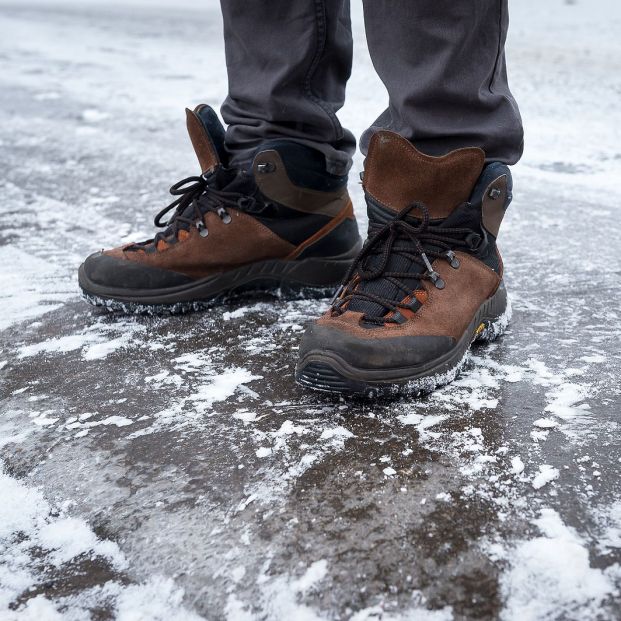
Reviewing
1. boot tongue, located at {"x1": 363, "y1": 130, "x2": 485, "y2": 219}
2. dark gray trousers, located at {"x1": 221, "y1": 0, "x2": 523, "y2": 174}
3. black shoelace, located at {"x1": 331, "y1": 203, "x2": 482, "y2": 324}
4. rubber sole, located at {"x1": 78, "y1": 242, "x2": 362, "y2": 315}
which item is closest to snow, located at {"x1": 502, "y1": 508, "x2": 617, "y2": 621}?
black shoelace, located at {"x1": 331, "y1": 203, "x2": 482, "y2": 324}

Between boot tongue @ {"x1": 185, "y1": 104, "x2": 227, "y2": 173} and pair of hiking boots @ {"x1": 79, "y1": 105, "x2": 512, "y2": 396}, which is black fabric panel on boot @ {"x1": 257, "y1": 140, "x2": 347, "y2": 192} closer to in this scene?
pair of hiking boots @ {"x1": 79, "y1": 105, "x2": 512, "y2": 396}

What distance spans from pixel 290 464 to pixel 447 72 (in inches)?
29.0

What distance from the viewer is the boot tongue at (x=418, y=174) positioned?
53.2 inches

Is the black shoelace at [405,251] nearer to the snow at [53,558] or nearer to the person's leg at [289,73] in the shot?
the person's leg at [289,73]

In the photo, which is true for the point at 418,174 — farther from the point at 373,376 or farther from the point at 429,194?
the point at 373,376

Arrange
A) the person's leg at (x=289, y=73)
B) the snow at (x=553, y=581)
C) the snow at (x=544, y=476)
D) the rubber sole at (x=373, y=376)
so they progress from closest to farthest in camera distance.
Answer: the snow at (x=553, y=581) → the snow at (x=544, y=476) → the rubber sole at (x=373, y=376) → the person's leg at (x=289, y=73)

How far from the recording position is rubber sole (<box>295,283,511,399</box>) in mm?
1262

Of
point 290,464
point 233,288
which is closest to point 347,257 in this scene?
point 233,288

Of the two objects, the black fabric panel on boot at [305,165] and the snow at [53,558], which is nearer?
the snow at [53,558]

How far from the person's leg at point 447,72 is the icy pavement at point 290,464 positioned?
422mm

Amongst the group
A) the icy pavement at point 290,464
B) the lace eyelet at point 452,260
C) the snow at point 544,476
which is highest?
the lace eyelet at point 452,260

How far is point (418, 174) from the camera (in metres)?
1.36

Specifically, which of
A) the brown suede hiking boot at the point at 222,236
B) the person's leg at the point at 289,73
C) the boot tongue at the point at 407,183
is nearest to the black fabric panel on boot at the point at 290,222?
the brown suede hiking boot at the point at 222,236

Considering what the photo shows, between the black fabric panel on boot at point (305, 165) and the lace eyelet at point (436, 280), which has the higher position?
the black fabric panel on boot at point (305, 165)
